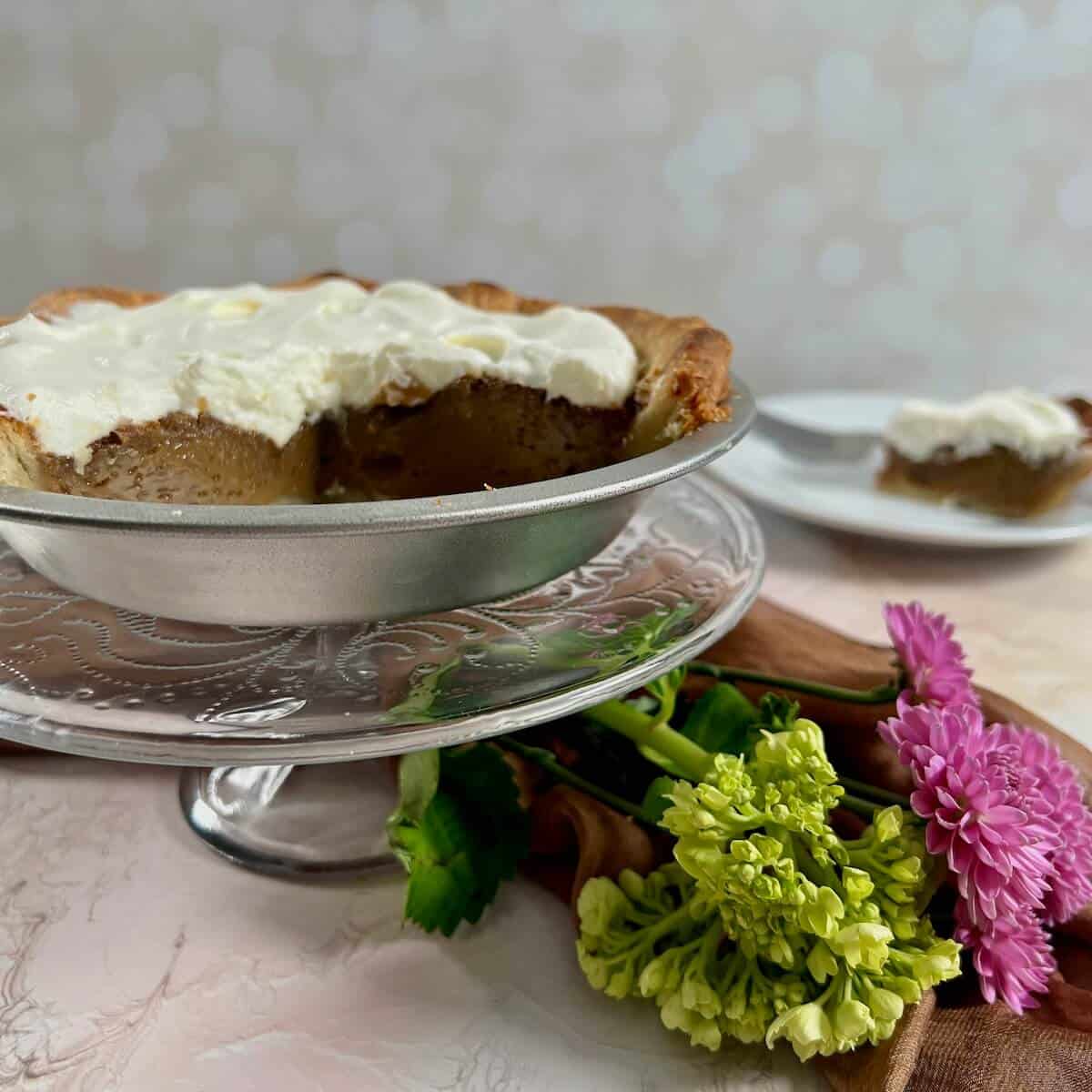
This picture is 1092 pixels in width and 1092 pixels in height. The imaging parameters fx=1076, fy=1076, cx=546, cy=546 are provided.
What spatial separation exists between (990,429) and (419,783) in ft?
4.12

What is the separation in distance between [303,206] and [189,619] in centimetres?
130

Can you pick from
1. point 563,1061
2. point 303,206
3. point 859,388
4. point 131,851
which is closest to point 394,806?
point 131,851

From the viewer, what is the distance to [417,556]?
858 mm

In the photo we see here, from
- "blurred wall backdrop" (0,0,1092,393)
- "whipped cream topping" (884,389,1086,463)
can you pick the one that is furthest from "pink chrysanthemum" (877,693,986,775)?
"blurred wall backdrop" (0,0,1092,393)

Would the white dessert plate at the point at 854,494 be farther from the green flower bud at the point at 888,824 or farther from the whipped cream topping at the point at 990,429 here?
the green flower bud at the point at 888,824

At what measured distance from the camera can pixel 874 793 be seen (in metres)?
0.89

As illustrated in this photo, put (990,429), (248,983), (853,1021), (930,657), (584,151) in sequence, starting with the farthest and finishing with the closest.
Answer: (584,151) → (990,429) → (930,657) → (248,983) → (853,1021)

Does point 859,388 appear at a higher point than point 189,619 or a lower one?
lower

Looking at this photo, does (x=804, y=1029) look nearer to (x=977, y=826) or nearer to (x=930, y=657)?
(x=977, y=826)

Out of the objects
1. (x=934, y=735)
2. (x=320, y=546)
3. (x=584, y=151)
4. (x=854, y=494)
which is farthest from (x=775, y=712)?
(x=584, y=151)

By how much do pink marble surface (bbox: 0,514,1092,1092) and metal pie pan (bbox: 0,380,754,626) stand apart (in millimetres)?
231

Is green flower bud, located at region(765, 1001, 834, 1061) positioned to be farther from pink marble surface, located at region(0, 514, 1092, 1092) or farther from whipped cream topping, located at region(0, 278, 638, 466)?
whipped cream topping, located at region(0, 278, 638, 466)

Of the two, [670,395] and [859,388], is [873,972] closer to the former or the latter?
[670,395]

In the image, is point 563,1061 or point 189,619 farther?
point 189,619
